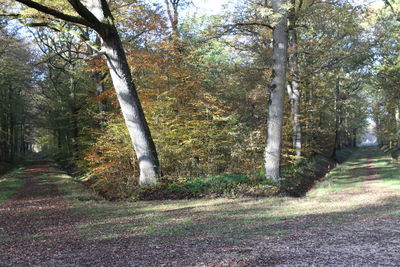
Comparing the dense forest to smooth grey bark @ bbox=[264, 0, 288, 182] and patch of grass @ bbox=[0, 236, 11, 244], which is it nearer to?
smooth grey bark @ bbox=[264, 0, 288, 182]

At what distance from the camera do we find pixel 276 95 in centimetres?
1209

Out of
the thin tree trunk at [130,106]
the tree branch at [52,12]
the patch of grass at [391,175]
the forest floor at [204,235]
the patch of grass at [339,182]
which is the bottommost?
the patch of grass at [339,182]

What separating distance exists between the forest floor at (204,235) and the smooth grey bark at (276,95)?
3.65m

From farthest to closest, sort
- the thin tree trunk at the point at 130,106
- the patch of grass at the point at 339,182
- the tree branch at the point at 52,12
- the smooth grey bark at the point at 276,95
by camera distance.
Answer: the patch of grass at the point at 339,182 < the smooth grey bark at the point at 276,95 < the thin tree trunk at the point at 130,106 < the tree branch at the point at 52,12

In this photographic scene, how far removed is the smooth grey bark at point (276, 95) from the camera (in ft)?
39.1

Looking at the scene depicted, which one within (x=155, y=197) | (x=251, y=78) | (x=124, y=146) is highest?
(x=251, y=78)

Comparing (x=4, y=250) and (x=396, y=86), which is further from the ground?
(x=396, y=86)

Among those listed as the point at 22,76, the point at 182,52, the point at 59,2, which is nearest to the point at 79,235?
the point at 59,2

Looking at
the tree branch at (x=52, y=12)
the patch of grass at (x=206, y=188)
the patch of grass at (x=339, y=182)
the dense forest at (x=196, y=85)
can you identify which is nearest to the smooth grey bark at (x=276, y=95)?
the dense forest at (x=196, y=85)

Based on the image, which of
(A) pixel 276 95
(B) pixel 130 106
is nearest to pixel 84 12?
(B) pixel 130 106

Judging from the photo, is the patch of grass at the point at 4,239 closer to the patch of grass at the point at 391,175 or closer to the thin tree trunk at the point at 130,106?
the thin tree trunk at the point at 130,106

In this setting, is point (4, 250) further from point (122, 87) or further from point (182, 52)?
point (182, 52)

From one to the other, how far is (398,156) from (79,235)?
1104 inches

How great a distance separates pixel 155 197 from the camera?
34.4 ft
